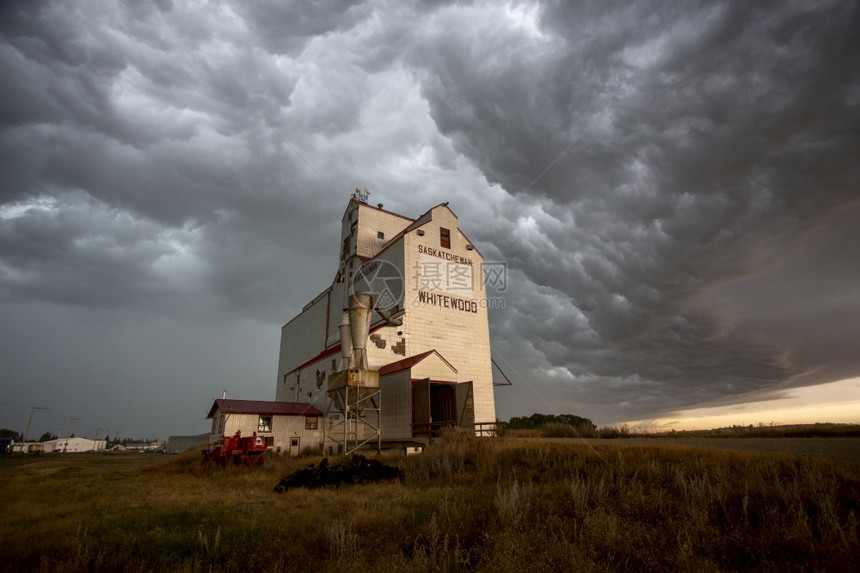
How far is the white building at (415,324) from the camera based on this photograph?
24.0 m

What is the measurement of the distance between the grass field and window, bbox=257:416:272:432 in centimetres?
1618

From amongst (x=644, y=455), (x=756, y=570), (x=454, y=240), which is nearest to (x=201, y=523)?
(x=756, y=570)

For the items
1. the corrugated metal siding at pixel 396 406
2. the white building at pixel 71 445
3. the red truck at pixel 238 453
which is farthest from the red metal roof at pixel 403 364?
the white building at pixel 71 445

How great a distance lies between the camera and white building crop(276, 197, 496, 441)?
24000 millimetres

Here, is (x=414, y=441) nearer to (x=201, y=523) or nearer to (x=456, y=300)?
(x=456, y=300)

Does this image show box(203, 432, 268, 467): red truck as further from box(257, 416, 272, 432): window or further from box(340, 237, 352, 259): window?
box(340, 237, 352, 259): window

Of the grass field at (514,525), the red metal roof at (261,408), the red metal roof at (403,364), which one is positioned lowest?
the grass field at (514,525)

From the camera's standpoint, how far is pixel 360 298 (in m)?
24.8

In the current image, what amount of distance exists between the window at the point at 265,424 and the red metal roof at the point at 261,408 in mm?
392

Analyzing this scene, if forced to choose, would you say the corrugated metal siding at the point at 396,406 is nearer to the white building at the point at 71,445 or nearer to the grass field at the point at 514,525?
the grass field at the point at 514,525

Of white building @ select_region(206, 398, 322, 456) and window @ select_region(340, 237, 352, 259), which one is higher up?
window @ select_region(340, 237, 352, 259)

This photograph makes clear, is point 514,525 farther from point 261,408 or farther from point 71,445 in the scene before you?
point 71,445

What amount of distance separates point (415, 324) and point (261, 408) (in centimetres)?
1126

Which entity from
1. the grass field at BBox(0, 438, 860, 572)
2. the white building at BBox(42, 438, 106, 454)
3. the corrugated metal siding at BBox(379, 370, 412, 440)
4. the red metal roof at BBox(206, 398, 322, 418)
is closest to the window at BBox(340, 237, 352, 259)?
the red metal roof at BBox(206, 398, 322, 418)
